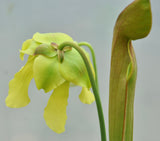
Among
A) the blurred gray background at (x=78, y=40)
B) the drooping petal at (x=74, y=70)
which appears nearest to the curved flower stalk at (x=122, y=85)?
the drooping petal at (x=74, y=70)

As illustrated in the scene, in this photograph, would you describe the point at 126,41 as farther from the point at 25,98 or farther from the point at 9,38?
the point at 9,38

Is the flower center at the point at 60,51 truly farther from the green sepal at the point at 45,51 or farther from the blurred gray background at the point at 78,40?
the blurred gray background at the point at 78,40

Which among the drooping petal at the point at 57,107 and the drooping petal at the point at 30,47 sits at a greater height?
the drooping petal at the point at 30,47

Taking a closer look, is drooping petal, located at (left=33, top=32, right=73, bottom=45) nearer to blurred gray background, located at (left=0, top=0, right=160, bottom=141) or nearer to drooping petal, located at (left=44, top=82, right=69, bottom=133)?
drooping petal, located at (left=44, top=82, right=69, bottom=133)

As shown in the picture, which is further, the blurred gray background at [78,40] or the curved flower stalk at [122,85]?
the blurred gray background at [78,40]

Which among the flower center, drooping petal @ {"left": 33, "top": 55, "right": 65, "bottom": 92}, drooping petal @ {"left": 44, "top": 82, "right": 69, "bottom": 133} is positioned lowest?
drooping petal @ {"left": 44, "top": 82, "right": 69, "bottom": 133}

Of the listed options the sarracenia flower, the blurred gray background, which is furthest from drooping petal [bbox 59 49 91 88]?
the blurred gray background

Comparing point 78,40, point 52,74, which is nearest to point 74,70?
point 52,74

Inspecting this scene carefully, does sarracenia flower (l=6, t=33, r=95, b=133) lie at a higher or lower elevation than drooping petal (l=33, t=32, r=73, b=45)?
lower
